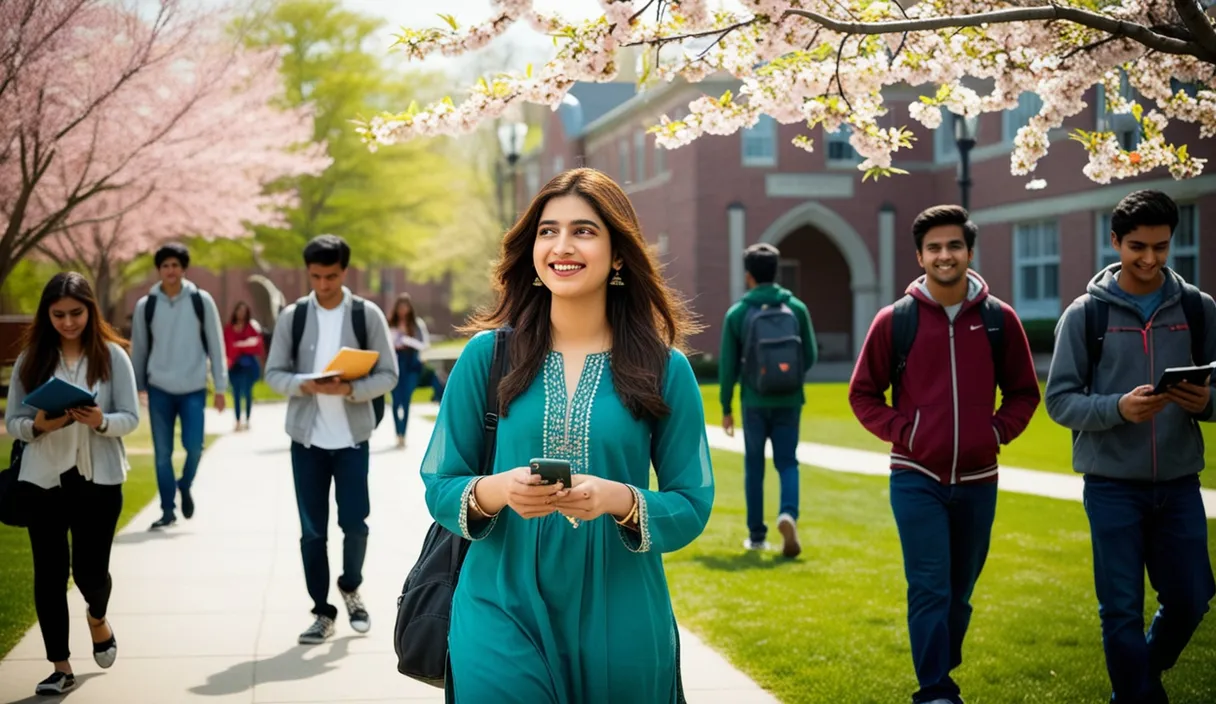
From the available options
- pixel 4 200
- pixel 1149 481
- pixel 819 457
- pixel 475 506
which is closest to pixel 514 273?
pixel 475 506

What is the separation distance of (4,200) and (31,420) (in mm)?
7371

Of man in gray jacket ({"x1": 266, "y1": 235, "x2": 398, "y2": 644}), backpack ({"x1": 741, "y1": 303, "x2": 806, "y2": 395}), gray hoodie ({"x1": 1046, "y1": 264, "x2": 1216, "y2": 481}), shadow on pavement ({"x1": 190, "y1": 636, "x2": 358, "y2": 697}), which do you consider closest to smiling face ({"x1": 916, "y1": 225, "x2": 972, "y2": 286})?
gray hoodie ({"x1": 1046, "y1": 264, "x2": 1216, "y2": 481})

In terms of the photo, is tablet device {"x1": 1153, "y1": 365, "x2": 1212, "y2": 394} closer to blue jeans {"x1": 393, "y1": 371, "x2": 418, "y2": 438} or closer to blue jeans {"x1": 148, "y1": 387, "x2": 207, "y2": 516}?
blue jeans {"x1": 148, "y1": 387, "x2": 207, "y2": 516}

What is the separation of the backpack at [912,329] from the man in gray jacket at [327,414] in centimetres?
295

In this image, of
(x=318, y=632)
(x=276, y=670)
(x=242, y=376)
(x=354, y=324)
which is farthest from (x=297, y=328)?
(x=242, y=376)

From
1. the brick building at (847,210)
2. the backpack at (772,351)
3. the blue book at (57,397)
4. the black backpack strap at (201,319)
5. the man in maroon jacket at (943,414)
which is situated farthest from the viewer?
the brick building at (847,210)

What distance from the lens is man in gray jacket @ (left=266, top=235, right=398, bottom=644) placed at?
7422mm

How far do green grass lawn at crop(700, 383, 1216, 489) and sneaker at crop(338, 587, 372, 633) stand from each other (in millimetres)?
5795

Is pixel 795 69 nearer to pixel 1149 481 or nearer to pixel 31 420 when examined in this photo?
pixel 1149 481

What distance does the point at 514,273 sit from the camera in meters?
3.83

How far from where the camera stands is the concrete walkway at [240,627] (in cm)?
633

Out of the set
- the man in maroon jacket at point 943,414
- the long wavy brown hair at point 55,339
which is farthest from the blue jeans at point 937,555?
the long wavy brown hair at point 55,339

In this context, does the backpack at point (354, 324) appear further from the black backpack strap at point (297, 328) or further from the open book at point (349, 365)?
the open book at point (349, 365)

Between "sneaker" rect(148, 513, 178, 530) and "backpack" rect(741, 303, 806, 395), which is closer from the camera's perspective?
"backpack" rect(741, 303, 806, 395)
